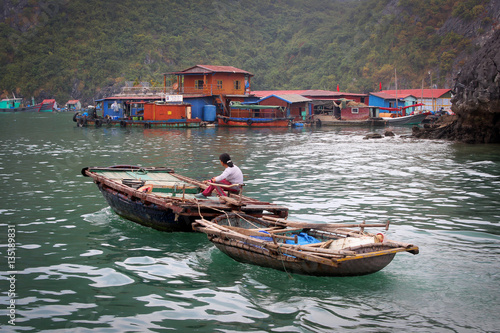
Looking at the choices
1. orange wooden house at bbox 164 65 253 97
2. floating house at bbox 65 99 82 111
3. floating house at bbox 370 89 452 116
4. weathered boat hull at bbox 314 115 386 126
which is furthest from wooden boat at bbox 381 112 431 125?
floating house at bbox 65 99 82 111

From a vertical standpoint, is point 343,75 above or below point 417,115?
above

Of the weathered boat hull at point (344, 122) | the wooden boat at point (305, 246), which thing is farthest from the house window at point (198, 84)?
the wooden boat at point (305, 246)

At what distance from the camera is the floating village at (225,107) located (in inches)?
1827

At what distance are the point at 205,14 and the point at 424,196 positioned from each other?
445 ft

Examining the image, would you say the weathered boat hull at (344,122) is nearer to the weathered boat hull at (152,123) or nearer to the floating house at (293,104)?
the floating house at (293,104)

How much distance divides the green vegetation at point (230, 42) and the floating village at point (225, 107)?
26842 millimetres

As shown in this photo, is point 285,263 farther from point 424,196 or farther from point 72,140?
point 72,140

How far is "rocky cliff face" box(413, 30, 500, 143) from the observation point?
88.0ft

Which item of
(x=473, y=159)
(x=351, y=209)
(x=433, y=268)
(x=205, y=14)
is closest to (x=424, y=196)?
(x=351, y=209)

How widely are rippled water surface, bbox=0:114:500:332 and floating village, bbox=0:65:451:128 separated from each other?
2979 cm

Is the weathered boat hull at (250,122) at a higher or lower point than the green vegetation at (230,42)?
lower

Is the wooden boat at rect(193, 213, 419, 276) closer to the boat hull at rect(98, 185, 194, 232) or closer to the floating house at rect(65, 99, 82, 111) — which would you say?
the boat hull at rect(98, 185, 194, 232)

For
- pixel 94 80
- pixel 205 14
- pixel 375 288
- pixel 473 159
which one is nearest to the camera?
pixel 375 288

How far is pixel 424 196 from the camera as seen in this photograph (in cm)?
1394
